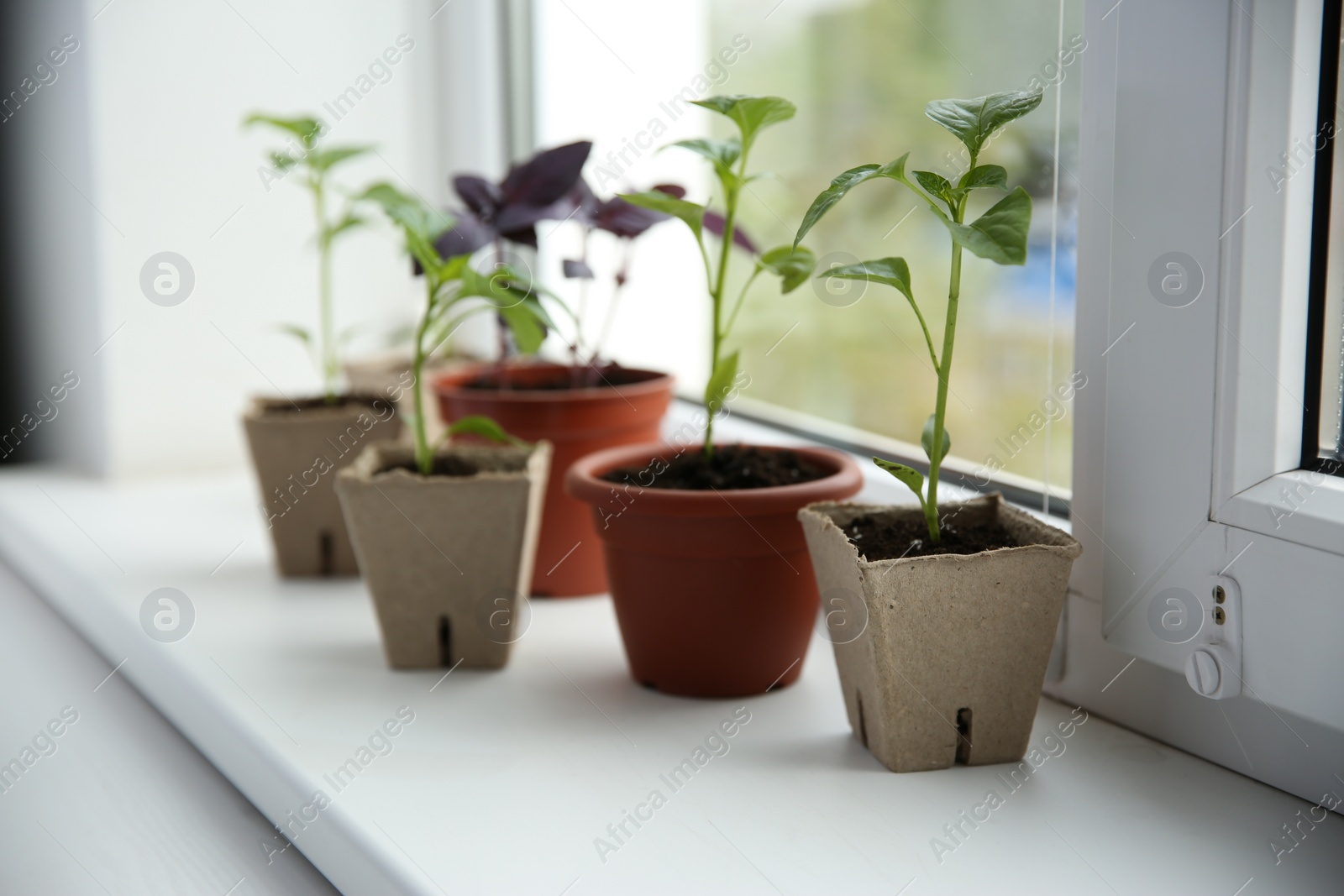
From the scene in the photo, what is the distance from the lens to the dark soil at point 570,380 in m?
1.24

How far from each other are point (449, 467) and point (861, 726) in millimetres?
461

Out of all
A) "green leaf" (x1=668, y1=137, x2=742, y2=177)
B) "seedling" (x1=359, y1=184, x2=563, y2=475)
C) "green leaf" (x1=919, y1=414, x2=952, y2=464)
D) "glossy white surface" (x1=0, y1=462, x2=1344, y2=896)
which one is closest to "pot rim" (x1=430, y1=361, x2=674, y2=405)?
"seedling" (x1=359, y1=184, x2=563, y2=475)

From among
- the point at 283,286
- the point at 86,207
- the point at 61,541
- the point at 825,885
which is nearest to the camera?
the point at 825,885

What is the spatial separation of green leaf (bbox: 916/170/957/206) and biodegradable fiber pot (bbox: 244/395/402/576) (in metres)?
0.74

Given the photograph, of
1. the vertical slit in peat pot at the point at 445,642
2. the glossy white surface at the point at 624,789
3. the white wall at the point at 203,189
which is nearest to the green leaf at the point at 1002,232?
the glossy white surface at the point at 624,789

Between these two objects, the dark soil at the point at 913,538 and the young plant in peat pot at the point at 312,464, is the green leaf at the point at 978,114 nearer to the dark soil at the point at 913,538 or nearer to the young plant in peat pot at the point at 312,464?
the dark soil at the point at 913,538

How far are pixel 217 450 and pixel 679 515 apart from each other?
1075mm

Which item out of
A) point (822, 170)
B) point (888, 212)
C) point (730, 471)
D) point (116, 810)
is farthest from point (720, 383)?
point (888, 212)

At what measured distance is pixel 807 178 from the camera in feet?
5.42

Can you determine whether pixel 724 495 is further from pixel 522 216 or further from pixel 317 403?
pixel 317 403

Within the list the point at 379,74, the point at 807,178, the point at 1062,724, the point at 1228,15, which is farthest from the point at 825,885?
the point at 379,74

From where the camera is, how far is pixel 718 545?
0.85m

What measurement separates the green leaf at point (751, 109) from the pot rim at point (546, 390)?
350mm

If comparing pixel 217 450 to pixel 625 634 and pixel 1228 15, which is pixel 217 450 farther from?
pixel 1228 15
